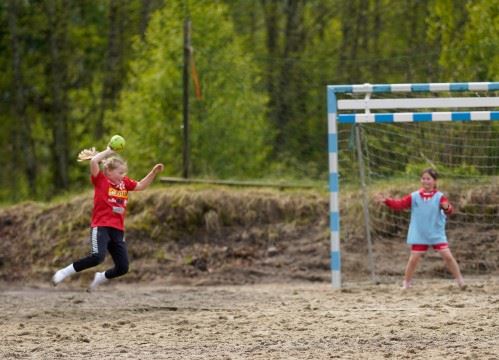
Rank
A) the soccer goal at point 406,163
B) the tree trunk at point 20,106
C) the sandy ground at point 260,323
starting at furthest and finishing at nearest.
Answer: the tree trunk at point 20,106 → the soccer goal at point 406,163 → the sandy ground at point 260,323

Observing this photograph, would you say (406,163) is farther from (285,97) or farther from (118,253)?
(118,253)

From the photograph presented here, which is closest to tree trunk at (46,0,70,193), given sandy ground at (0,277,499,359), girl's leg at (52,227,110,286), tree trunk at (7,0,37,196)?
tree trunk at (7,0,37,196)

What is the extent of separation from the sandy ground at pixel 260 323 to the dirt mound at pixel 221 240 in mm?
1440

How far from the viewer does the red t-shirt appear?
10719 mm

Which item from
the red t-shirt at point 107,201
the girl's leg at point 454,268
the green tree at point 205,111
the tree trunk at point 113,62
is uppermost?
the tree trunk at point 113,62

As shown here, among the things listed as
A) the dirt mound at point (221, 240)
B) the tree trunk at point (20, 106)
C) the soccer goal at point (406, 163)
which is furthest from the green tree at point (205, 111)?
the tree trunk at point (20, 106)

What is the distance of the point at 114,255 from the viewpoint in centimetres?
1090

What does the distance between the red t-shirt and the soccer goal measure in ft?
9.38

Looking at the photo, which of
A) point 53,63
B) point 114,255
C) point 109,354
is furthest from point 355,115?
point 53,63

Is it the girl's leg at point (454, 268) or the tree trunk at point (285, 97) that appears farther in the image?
the tree trunk at point (285, 97)

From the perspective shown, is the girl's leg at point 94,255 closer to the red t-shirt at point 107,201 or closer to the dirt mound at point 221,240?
the red t-shirt at point 107,201

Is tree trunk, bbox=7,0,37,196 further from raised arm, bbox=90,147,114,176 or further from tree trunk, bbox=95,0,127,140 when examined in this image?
raised arm, bbox=90,147,114,176

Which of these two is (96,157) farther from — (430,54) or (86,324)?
(430,54)

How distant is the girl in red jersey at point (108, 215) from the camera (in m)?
10.7
